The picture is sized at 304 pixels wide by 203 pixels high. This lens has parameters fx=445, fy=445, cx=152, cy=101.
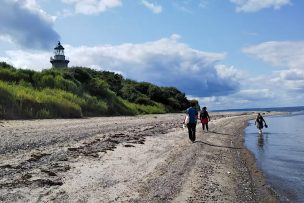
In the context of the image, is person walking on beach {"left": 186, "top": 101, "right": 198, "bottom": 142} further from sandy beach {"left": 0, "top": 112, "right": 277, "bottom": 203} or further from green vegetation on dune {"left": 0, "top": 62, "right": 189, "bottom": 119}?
green vegetation on dune {"left": 0, "top": 62, "right": 189, "bottom": 119}

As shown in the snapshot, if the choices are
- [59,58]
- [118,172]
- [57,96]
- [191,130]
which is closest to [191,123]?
[191,130]

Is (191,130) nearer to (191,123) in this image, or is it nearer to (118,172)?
(191,123)

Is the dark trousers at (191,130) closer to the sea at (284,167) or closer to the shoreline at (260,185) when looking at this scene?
the sea at (284,167)

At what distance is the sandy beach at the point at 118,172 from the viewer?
29.7 feet

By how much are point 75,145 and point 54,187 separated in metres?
6.93

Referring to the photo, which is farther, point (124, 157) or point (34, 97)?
point (34, 97)

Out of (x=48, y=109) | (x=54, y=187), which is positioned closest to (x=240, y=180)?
(x=54, y=187)

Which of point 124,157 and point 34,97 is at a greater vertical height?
point 34,97

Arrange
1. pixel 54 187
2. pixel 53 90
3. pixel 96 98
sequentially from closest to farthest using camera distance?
1. pixel 54 187
2. pixel 53 90
3. pixel 96 98

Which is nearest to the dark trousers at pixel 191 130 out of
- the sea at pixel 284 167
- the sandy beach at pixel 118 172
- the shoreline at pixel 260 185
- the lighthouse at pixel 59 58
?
the sandy beach at pixel 118 172

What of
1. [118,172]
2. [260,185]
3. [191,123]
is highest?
[191,123]

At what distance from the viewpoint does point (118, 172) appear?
11438 millimetres

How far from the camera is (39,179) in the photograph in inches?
381

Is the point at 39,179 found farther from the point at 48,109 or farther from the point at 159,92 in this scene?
the point at 159,92
